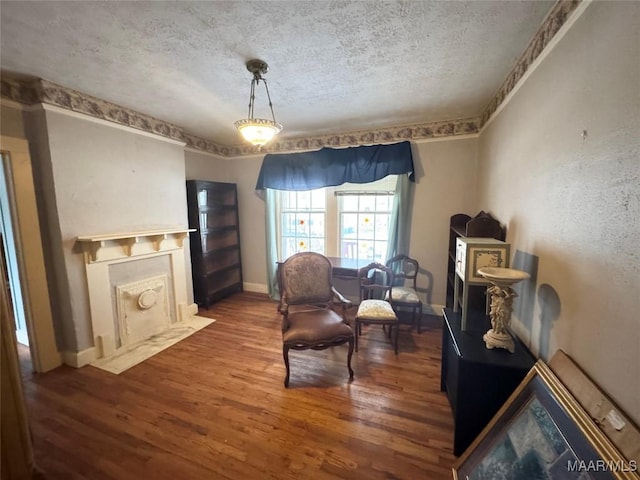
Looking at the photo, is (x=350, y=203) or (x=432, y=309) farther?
(x=350, y=203)

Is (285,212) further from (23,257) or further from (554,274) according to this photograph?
(554,274)

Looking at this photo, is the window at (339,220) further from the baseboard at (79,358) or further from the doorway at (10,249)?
the doorway at (10,249)

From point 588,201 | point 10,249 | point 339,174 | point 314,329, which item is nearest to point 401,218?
point 339,174

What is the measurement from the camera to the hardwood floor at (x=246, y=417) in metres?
1.50

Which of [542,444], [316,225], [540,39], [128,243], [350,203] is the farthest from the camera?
[316,225]

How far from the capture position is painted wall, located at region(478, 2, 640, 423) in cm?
89

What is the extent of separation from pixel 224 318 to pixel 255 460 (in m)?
2.21

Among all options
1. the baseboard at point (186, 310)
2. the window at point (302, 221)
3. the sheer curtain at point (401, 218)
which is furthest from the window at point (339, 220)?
the baseboard at point (186, 310)

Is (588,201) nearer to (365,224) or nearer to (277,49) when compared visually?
(277,49)

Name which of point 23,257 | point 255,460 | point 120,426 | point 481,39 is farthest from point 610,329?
point 23,257

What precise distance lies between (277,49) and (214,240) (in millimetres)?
2988

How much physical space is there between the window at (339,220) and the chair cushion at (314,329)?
1689mm

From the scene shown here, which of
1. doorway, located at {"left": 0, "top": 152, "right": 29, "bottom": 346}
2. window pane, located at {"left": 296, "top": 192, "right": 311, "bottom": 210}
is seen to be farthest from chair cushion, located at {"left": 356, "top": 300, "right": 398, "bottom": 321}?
doorway, located at {"left": 0, "top": 152, "right": 29, "bottom": 346}

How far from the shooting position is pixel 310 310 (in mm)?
2627
